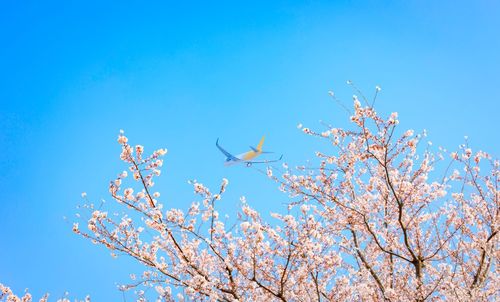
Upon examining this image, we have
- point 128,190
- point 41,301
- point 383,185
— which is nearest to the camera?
point 128,190

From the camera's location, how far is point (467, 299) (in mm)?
6348

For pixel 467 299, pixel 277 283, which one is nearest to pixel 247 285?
pixel 277 283

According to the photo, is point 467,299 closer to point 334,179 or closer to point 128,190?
point 334,179

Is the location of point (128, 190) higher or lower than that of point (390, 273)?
higher

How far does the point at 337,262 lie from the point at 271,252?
204cm

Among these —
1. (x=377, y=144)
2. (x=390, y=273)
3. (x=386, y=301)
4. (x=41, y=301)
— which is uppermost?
(x=41, y=301)

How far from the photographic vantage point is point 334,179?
779 centimetres

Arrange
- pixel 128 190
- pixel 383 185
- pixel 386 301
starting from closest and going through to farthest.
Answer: pixel 128 190 < pixel 386 301 < pixel 383 185

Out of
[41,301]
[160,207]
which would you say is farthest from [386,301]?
[41,301]

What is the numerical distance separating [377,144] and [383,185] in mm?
1504

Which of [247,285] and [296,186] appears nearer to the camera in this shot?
[247,285]

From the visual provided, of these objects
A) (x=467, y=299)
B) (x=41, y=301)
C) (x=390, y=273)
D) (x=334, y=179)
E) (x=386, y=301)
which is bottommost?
(x=467, y=299)

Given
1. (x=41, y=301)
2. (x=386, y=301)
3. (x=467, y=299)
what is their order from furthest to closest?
(x=41, y=301) < (x=386, y=301) < (x=467, y=299)

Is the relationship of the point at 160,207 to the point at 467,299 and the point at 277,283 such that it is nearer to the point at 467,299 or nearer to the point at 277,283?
the point at 277,283
